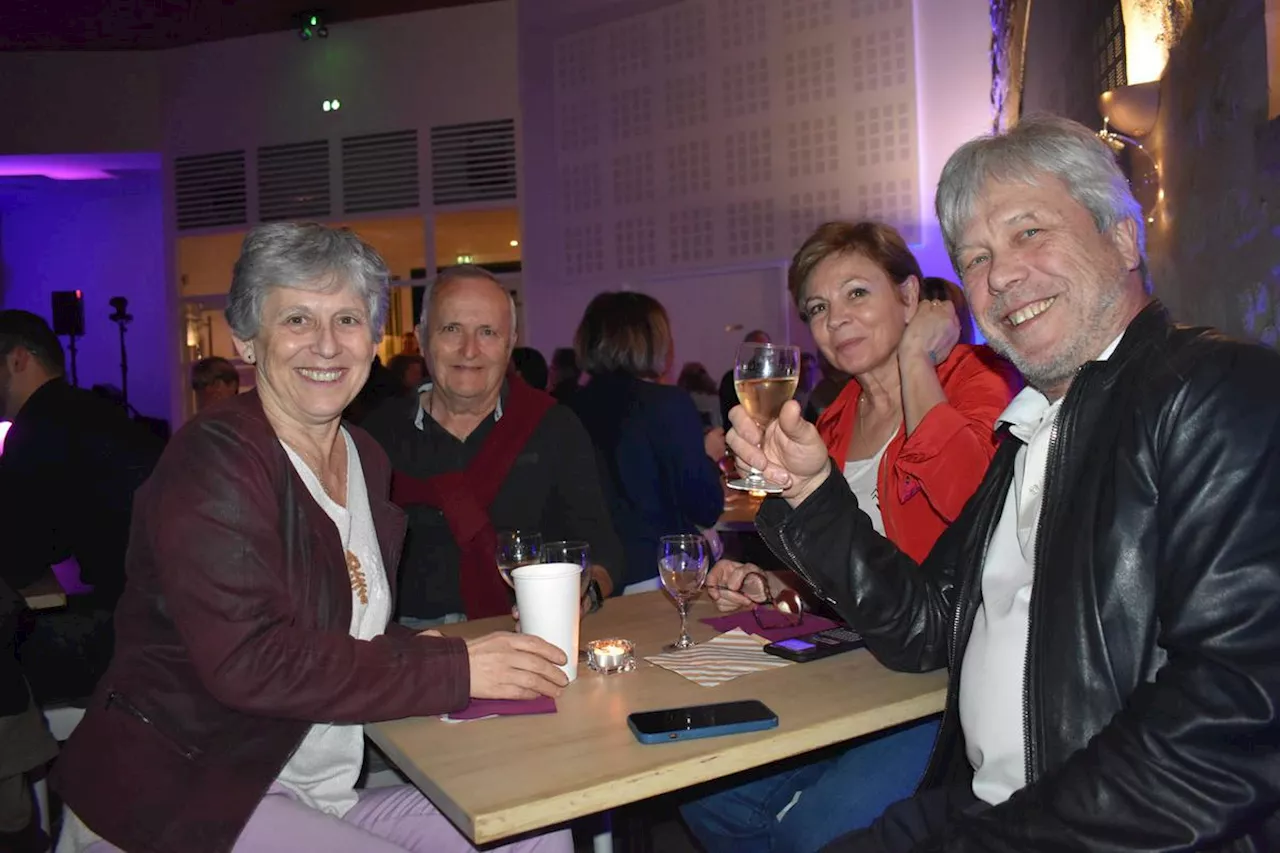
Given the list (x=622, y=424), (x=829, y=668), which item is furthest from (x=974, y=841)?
(x=622, y=424)

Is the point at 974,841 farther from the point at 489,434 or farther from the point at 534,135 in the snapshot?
the point at 534,135

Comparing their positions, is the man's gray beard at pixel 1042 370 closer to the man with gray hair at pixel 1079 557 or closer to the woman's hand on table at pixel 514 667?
the man with gray hair at pixel 1079 557

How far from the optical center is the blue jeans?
1.95 meters

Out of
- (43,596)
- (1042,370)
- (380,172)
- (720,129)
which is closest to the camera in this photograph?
(1042,370)

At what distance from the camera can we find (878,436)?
8.51ft

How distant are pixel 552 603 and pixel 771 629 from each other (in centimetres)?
58

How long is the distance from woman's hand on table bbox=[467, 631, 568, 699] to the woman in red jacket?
2.32 feet

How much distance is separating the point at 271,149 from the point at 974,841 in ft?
37.7

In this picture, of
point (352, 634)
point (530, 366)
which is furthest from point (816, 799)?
point (530, 366)

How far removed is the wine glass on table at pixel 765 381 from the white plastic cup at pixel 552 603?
13.7 inches

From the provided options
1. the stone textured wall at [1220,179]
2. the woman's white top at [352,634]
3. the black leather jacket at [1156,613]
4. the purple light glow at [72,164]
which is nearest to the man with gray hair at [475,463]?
the woman's white top at [352,634]

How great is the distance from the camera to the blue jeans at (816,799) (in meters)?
1.95

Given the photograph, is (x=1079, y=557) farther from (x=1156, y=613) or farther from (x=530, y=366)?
(x=530, y=366)

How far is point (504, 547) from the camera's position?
1.94m
